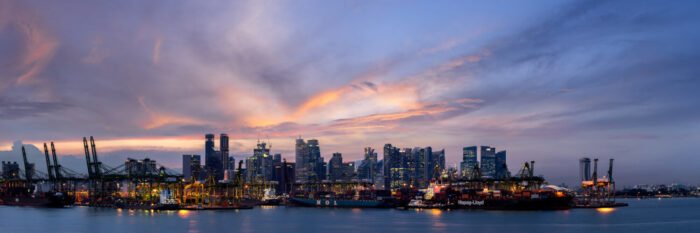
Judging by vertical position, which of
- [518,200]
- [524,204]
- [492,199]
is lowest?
[524,204]

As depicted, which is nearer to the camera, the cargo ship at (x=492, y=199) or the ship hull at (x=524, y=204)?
the ship hull at (x=524, y=204)

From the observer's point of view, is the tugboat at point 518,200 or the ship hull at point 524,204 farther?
the tugboat at point 518,200

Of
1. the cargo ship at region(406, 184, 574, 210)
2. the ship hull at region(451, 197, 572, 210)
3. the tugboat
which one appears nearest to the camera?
the ship hull at region(451, 197, 572, 210)

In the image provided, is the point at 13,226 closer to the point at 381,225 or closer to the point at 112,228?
the point at 112,228

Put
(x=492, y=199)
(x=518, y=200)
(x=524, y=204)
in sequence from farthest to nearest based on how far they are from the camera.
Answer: (x=492, y=199)
(x=518, y=200)
(x=524, y=204)

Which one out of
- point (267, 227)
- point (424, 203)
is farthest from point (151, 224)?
point (424, 203)

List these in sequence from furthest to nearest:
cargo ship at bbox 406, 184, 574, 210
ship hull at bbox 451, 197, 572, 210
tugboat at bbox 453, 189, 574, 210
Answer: cargo ship at bbox 406, 184, 574, 210
tugboat at bbox 453, 189, 574, 210
ship hull at bbox 451, 197, 572, 210

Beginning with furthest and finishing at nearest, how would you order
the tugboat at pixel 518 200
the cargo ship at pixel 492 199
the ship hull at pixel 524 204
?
1. the cargo ship at pixel 492 199
2. the tugboat at pixel 518 200
3. the ship hull at pixel 524 204

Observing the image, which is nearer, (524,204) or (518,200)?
(524,204)

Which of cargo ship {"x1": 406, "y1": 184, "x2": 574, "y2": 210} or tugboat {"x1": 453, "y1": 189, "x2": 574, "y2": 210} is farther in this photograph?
cargo ship {"x1": 406, "y1": 184, "x2": 574, "y2": 210}

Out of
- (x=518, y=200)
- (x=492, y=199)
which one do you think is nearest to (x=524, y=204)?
(x=518, y=200)

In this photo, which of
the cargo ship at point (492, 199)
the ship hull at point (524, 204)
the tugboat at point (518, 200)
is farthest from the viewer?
the cargo ship at point (492, 199)

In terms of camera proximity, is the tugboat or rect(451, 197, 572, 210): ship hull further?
the tugboat

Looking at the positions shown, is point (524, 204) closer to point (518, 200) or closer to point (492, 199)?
point (518, 200)
